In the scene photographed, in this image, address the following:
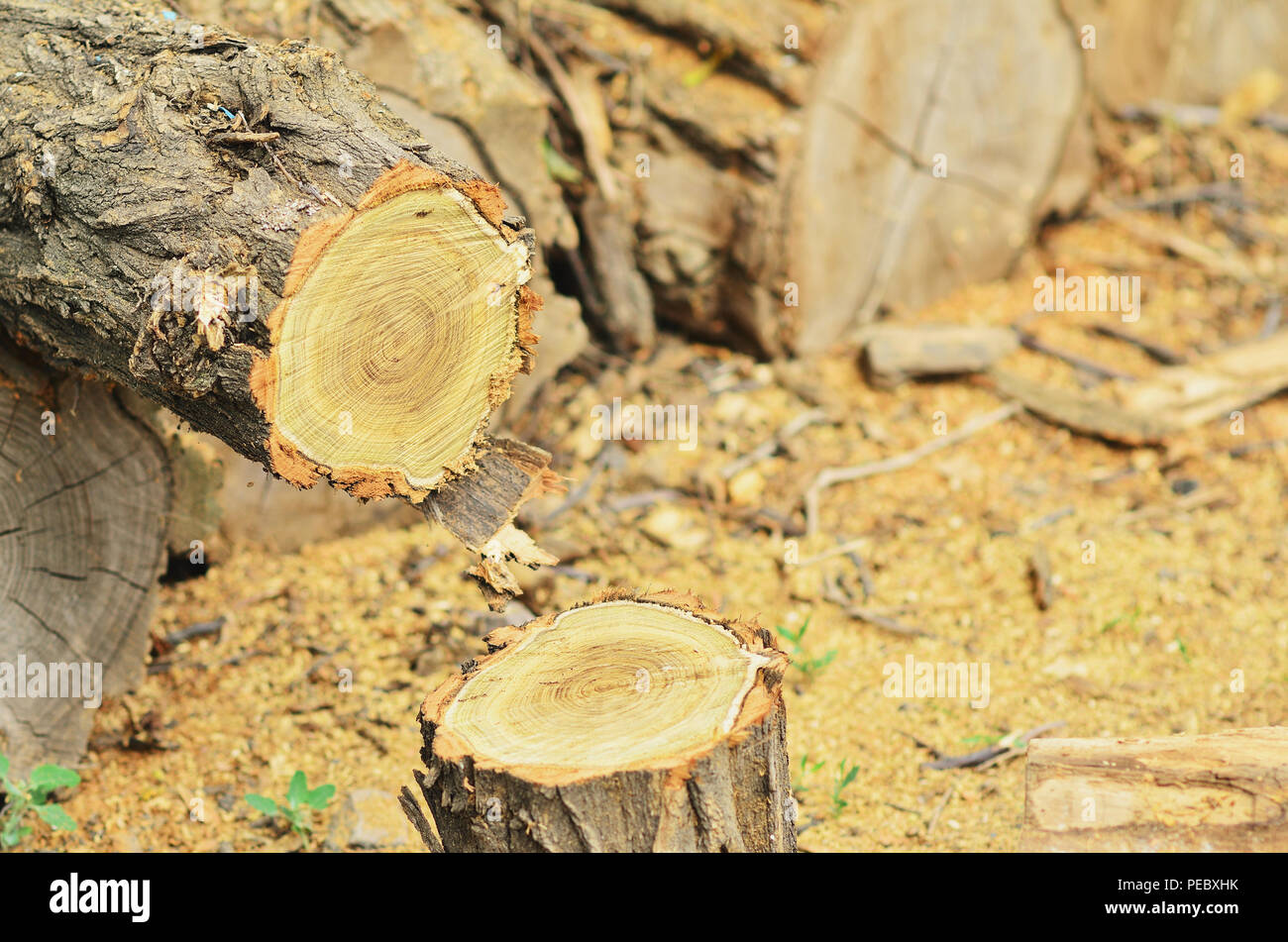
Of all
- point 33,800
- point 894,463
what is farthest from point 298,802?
point 894,463


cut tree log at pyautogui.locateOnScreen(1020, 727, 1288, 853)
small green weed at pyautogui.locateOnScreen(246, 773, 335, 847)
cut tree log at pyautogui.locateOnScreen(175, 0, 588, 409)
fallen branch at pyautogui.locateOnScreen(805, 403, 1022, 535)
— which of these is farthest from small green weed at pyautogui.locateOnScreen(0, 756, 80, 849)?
fallen branch at pyautogui.locateOnScreen(805, 403, 1022, 535)

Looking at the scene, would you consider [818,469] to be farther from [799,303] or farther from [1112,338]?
[1112,338]

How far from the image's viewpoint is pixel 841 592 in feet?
13.1

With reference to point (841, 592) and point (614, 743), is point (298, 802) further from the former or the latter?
point (841, 592)

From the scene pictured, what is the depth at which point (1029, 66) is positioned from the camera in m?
5.23

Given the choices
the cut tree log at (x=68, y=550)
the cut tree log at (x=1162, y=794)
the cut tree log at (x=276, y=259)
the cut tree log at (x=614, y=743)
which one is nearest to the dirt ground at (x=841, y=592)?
the cut tree log at (x=68, y=550)

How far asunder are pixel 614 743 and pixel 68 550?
6.02 ft

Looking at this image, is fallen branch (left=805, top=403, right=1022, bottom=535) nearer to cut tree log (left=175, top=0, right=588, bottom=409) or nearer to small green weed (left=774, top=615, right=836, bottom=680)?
small green weed (left=774, top=615, right=836, bottom=680)

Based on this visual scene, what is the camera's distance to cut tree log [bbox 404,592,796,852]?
7.20 feet

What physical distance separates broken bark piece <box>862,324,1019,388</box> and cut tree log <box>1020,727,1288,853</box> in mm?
2437

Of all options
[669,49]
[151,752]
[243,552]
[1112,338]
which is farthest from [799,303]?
[151,752]

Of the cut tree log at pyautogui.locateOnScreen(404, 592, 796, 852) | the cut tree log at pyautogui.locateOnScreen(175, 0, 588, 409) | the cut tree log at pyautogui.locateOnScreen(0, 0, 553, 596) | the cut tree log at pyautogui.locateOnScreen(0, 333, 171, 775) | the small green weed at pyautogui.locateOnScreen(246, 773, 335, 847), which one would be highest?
the cut tree log at pyautogui.locateOnScreen(175, 0, 588, 409)

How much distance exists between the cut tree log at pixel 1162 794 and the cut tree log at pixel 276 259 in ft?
4.46
